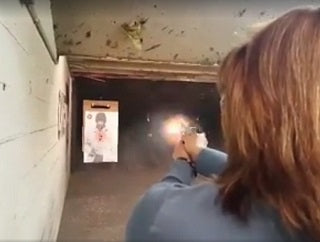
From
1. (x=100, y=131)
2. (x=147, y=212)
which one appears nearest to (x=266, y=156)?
(x=147, y=212)

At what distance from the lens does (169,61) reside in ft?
8.04

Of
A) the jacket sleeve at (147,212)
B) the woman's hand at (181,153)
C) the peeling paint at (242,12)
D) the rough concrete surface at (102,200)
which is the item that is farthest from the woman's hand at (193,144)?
the rough concrete surface at (102,200)

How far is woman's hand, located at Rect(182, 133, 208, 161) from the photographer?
2.98 ft

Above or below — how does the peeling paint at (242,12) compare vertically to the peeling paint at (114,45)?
above

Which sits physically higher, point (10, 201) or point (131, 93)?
point (131, 93)

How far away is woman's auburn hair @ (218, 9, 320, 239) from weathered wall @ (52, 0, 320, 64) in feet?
4.30

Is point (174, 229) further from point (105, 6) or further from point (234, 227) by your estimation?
point (105, 6)

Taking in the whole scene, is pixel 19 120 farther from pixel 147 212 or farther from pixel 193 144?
pixel 147 212

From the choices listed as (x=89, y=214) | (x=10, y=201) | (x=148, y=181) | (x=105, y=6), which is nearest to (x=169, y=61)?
(x=105, y=6)

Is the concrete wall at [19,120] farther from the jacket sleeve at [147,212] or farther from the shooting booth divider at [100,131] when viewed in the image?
the shooting booth divider at [100,131]

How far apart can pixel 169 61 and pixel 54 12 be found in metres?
0.62

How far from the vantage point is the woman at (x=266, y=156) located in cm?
66

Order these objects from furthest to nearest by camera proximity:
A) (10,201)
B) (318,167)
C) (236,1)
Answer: (236,1), (10,201), (318,167)

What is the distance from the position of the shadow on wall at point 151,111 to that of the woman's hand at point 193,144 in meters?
5.97
